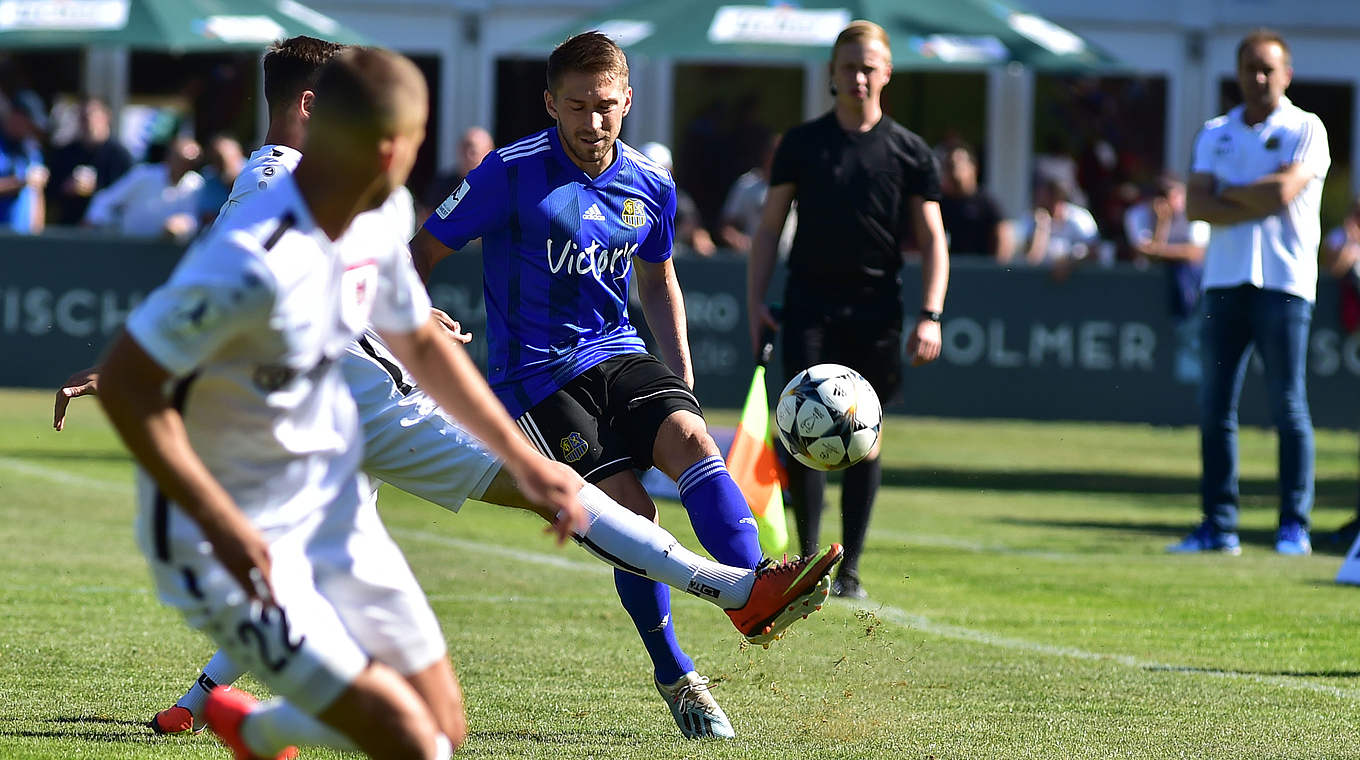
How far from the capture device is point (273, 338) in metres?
3.39

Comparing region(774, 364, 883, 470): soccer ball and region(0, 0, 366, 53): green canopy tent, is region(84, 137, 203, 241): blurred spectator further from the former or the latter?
region(774, 364, 883, 470): soccer ball

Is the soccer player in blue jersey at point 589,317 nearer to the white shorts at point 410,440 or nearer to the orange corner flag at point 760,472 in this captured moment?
the white shorts at point 410,440

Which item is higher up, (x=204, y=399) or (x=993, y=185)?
(x=204, y=399)

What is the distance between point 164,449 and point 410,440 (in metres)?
1.90

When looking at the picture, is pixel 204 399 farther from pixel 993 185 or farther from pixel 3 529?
pixel 993 185

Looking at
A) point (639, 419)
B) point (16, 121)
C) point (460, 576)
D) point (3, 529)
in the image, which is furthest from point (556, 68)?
point (16, 121)

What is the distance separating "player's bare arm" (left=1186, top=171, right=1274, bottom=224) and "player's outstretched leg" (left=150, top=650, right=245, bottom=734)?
5772 millimetres

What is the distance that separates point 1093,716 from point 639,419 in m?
1.55

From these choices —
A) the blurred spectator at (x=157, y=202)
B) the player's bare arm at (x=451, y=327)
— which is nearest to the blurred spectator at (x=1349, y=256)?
the blurred spectator at (x=157, y=202)

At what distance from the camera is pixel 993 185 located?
915 inches

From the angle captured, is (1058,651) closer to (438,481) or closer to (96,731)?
(438,481)

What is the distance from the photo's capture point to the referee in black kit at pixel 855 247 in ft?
25.8

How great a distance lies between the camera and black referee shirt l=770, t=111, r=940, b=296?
7.90 metres

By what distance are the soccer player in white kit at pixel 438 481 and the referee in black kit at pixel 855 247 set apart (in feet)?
8.65
